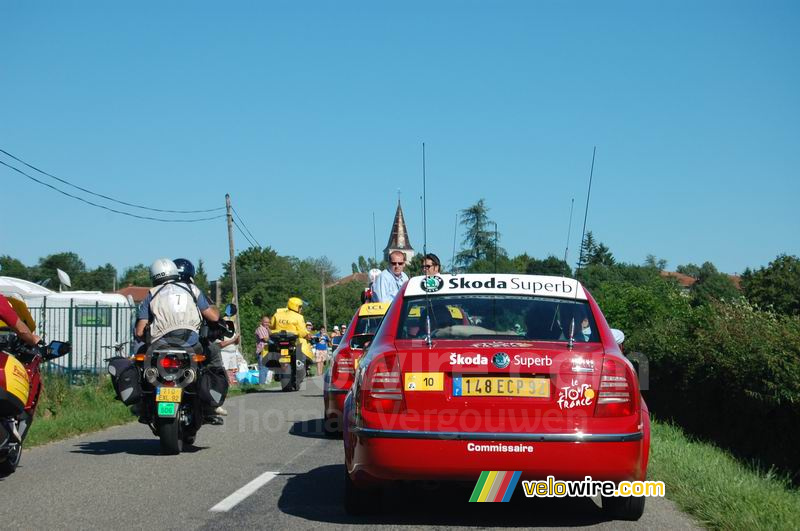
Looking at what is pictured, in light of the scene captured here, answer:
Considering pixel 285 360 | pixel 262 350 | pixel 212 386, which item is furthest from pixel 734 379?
pixel 262 350

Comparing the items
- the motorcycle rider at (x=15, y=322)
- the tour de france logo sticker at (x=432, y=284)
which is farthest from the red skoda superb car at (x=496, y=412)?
the motorcycle rider at (x=15, y=322)

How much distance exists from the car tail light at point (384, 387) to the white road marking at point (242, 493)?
1354mm

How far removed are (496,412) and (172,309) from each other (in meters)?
4.71

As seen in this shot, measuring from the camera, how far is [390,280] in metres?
14.1

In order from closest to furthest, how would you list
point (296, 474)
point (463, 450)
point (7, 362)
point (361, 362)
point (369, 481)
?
point (463, 450) < point (369, 481) < point (361, 362) < point (7, 362) < point (296, 474)

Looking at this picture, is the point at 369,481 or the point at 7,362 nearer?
the point at 369,481

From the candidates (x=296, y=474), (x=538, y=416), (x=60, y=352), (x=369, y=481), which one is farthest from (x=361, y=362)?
(x=60, y=352)

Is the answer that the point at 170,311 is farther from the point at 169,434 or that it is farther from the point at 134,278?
the point at 134,278

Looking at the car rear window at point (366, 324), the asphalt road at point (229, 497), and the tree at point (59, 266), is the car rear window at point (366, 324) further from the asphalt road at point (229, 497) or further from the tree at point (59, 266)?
the tree at point (59, 266)

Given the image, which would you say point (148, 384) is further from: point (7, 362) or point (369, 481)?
point (369, 481)

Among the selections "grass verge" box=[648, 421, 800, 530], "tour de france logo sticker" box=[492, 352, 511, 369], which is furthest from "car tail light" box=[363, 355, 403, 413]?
"grass verge" box=[648, 421, 800, 530]

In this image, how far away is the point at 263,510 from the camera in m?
6.55

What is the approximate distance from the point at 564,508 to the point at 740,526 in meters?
1.16

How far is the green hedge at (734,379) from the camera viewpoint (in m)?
12.7
